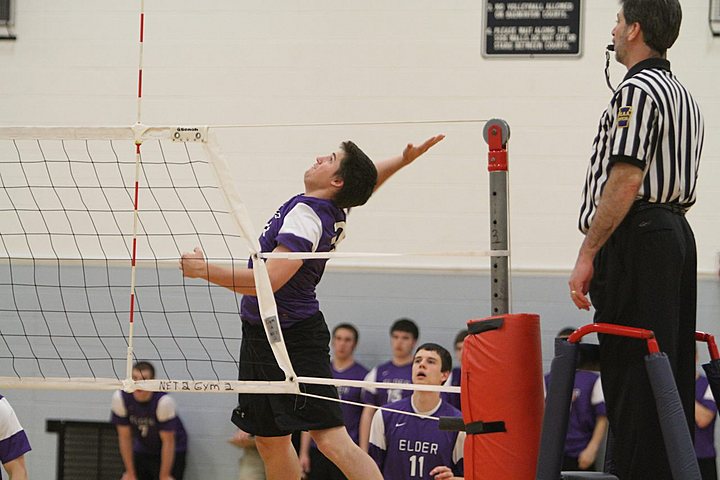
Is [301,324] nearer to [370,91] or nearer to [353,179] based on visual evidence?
[353,179]

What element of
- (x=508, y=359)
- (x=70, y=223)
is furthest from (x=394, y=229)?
(x=508, y=359)

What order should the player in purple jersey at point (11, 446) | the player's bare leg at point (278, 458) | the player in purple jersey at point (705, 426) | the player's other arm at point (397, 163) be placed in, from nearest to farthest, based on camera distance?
the player's bare leg at point (278, 458) < the player's other arm at point (397, 163) < the player in purple jersey at point (11, 446) < the player in purple jersey at point (705, 426)

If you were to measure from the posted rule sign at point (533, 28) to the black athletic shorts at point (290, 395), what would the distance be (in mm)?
4466

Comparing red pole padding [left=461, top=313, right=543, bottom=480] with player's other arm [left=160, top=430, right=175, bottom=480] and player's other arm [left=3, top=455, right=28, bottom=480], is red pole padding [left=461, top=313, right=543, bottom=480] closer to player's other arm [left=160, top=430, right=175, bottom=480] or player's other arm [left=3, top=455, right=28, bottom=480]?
player's other arm [left=3, top=455, right=28, bottom=480]

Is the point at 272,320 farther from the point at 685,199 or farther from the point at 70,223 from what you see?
the point at 70,223

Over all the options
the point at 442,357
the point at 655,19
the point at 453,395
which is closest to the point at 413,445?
the point at 442,357

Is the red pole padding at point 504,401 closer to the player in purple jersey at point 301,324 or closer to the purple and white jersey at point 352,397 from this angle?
the player in purple jersey at point 301,324

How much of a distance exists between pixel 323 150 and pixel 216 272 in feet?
14.6

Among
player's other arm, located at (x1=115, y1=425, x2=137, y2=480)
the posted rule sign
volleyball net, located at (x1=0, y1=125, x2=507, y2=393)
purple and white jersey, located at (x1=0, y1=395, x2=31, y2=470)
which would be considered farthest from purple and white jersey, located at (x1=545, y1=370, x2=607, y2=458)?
purple and white jersey, located at (x1=0, y1=395, x2=31, y2=470)

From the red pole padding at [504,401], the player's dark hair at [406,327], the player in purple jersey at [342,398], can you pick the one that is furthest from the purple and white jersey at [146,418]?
the red pole padding at [504,401]

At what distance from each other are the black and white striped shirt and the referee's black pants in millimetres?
92

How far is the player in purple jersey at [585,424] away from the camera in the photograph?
27.1 ft

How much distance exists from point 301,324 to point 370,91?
429 cm

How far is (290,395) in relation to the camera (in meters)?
4.86
